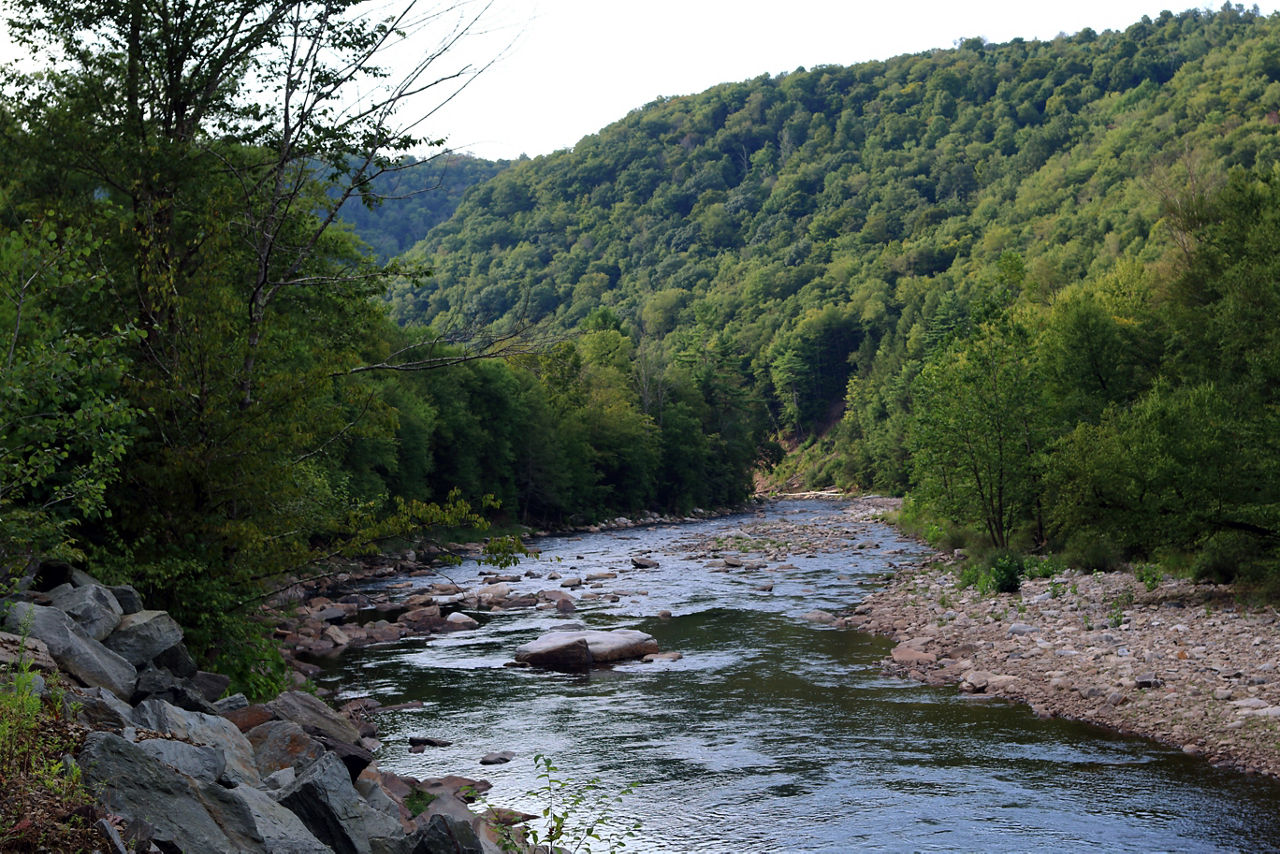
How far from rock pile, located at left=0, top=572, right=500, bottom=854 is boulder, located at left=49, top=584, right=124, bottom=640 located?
0.05 feet

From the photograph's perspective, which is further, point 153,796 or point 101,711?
point 101,711

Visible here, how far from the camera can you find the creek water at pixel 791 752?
1092 centimetres

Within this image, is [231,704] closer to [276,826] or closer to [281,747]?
[281,747]

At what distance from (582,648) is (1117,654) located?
10107 mm

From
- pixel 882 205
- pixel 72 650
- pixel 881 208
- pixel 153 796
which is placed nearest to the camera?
pixel 153 796

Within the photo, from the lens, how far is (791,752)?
45.7ft

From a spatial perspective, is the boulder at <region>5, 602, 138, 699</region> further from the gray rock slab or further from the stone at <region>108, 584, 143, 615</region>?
the gray rock slab

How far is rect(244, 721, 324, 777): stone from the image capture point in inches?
361

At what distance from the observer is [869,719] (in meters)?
15.5

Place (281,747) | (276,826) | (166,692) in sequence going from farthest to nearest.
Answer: (281,747) < (166,692) < (276,826)

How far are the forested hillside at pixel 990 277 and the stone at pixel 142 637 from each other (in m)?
4.72

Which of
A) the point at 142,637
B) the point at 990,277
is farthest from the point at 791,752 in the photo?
the point at 990,277

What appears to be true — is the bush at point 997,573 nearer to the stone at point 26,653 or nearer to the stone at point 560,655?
the stone at point 560,655

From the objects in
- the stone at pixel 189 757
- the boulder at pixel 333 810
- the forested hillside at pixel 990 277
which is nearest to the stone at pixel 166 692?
the boulder at pixel 333 810
